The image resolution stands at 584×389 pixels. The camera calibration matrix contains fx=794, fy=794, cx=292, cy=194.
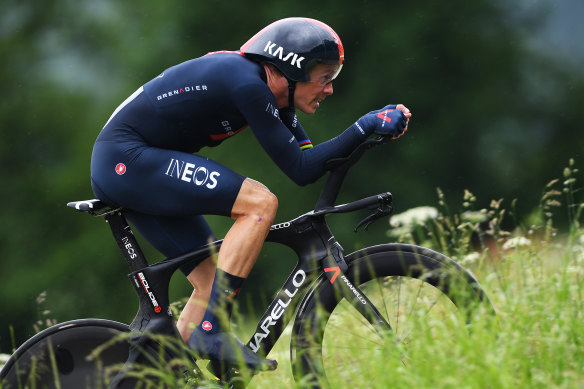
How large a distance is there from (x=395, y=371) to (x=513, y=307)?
2.00 ft

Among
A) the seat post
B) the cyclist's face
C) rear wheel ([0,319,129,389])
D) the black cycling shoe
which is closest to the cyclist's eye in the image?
the cyclist's face

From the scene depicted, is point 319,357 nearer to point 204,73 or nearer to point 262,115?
point 262,115

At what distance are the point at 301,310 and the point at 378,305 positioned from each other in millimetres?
338

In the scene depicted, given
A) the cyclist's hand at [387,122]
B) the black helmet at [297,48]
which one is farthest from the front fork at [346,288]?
the black helmet at [297,48]

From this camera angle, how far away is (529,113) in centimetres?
1052

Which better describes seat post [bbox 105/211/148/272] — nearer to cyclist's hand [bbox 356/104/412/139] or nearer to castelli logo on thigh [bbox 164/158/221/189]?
castelli logo on thigh [bbox 164/158/221/189]

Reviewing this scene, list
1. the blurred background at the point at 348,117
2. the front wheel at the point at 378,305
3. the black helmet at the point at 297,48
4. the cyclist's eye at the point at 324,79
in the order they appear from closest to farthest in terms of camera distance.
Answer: the front wheel at the point at 378,305
the black helmet at the point at 297,48
the cyclist's eye at the point at 324,79
the blurred background at the point at 348,117

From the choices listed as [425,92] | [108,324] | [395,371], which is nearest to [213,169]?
[108,324]

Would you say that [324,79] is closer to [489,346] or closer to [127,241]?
[127,241]

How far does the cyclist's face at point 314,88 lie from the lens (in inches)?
139

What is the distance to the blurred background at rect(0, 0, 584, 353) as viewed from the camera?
10.0m

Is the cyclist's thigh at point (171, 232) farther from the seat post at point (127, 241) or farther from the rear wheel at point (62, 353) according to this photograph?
the rear wheel at point (62, 353)

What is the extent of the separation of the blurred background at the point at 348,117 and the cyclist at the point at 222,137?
20.6 feet

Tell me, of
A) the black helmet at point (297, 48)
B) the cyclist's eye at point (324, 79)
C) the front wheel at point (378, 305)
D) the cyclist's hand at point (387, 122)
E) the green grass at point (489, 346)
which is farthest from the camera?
the cyclist's eye at point (324, 79)
